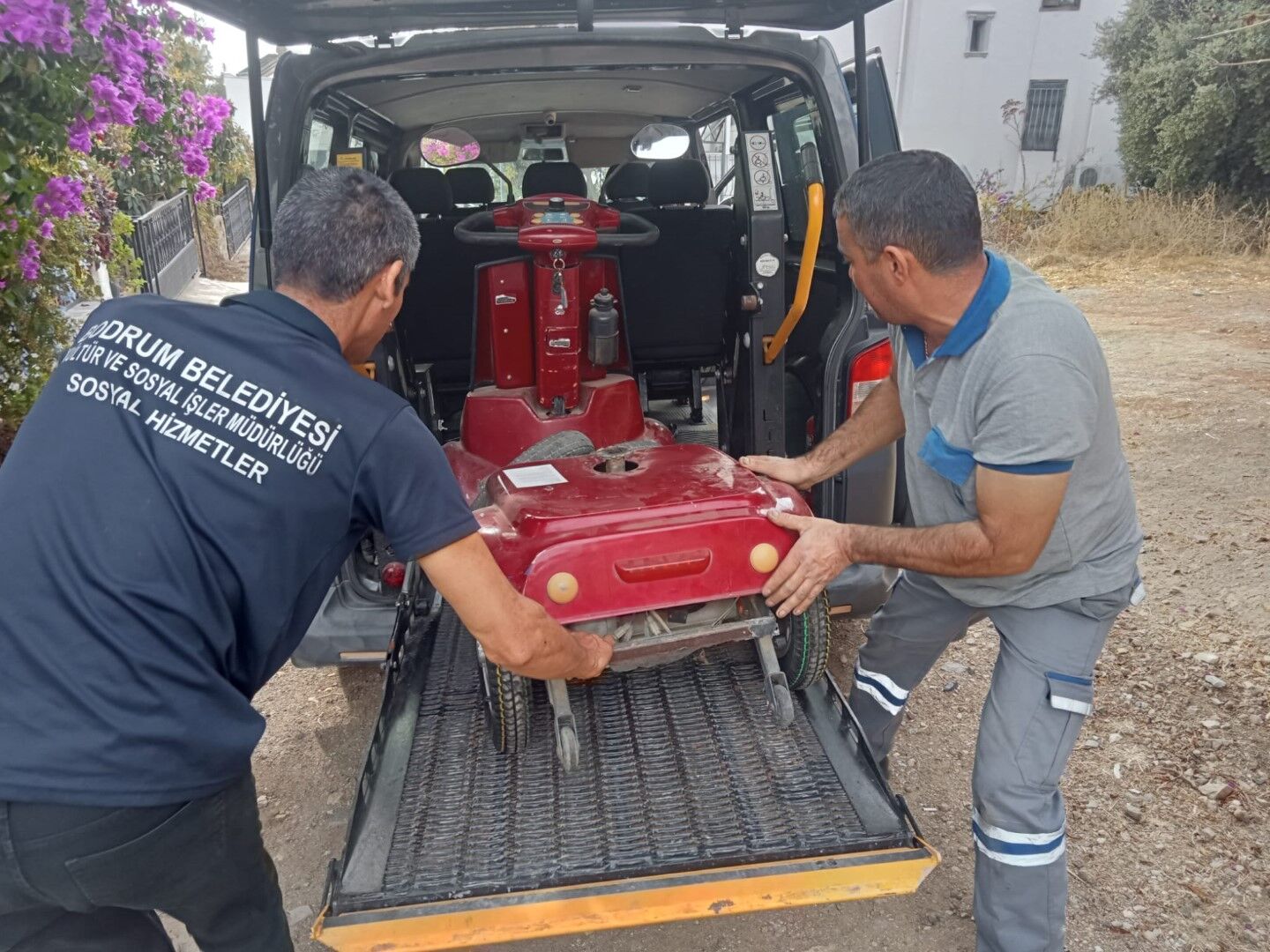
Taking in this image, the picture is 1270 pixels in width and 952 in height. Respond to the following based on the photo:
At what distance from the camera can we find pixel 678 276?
4.38 meters

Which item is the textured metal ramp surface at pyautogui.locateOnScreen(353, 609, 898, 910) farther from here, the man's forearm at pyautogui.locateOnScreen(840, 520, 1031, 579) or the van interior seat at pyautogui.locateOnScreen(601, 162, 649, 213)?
the van interior seat at pyautogui.locateOnScreen(601, 162, 649, 213)

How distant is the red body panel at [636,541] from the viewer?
2.00 metres

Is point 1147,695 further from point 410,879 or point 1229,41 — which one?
point 1229,41

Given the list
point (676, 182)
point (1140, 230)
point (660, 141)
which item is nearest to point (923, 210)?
point (676, 182)

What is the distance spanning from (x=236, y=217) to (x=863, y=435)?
51.2 feet

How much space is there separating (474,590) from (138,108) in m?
4.88

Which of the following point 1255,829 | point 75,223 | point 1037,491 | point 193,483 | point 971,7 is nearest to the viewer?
point 193,483

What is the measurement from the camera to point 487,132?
4.93 metres

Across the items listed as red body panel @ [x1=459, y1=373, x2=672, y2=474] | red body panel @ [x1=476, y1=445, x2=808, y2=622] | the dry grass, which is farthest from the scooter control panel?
the dry grass

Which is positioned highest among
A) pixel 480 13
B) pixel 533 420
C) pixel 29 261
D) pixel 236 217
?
pixel 480 13

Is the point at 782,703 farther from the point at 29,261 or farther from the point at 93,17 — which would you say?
the point at 29,261

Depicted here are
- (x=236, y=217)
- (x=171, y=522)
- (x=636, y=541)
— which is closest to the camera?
(x=171, y=522)

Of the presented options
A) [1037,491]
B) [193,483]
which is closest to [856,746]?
[1037,491]

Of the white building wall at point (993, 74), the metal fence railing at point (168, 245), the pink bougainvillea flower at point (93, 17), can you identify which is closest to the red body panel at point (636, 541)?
the pink bougainvillea flower at point (93, 17)
